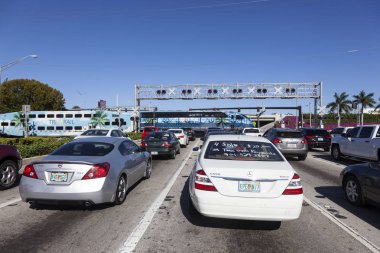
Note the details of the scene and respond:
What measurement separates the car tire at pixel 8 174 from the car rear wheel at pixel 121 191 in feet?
11.9

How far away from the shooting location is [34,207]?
595 centimetres

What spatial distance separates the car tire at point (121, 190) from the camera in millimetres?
6056

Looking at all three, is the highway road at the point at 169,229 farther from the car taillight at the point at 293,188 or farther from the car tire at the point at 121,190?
the car taillight at the point at 293,188

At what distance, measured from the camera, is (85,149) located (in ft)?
20.8

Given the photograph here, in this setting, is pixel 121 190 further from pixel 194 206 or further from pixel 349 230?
pixel 349 230

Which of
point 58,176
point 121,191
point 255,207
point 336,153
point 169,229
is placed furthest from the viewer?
point 336,153

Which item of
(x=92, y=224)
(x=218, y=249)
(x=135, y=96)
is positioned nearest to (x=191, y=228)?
(x=218, y=249)

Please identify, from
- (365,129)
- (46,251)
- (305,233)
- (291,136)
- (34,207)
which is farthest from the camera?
(291,136)

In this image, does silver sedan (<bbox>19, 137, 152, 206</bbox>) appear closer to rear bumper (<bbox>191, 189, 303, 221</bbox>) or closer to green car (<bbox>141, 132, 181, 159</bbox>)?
rear bumper (<bbox>191, 189, 303, 221</bbox>)

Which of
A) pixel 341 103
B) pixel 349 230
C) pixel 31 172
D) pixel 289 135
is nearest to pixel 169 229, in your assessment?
pixel 31 172

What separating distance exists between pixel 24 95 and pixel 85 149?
6670cm

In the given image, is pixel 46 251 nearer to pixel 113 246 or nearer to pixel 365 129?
pixel 113 246

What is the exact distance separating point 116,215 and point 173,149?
9332mm

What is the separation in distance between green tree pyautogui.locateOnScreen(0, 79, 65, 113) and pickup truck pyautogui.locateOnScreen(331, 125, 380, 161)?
64251 millimetres
